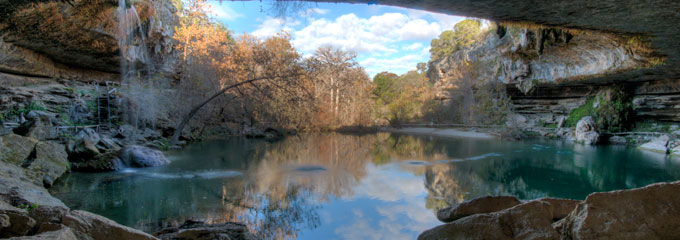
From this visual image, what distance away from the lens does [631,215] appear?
2.36 meters

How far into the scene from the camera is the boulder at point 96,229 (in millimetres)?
2432

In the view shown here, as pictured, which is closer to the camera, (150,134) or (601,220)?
(601,220)

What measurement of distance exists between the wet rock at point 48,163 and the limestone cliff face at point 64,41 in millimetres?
→ 3058

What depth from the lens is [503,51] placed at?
18250 mm

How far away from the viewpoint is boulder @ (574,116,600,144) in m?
15.4

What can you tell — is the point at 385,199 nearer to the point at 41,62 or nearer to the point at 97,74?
the point at 41,62

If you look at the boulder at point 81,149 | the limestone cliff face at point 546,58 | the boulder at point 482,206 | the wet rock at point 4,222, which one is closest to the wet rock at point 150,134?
the boulder at point 81,149

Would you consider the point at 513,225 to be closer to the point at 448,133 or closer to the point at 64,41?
the point at 64,41

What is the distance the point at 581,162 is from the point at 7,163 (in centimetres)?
1404

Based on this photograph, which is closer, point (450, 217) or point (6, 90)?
point (450, 217)

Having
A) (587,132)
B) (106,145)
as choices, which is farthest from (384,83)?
(106,145)

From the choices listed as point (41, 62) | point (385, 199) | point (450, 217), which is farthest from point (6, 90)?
point (450, 217)

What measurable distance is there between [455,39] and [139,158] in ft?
116

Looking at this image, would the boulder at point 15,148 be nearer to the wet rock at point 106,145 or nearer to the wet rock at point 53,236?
the wet rock at point 106,145
